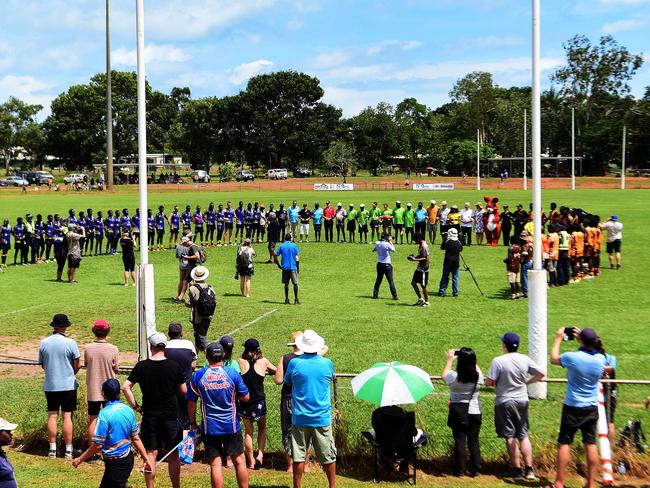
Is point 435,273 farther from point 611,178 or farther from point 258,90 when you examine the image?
point 258,90

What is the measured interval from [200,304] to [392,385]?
22.0 feet

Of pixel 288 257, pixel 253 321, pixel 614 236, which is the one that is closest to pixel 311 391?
pixel 253 321

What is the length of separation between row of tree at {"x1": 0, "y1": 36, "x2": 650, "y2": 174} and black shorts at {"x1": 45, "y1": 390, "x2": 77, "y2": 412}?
94.6m

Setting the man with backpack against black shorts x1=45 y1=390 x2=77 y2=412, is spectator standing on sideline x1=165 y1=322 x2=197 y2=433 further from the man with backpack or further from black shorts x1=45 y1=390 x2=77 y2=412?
the man with backpack

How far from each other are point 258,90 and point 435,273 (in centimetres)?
8734

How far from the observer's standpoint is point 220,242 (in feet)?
114

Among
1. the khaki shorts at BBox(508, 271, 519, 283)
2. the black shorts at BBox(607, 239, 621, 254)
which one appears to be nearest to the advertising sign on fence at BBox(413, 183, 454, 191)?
the black shorts at BBox(607, 239, 621, 254)

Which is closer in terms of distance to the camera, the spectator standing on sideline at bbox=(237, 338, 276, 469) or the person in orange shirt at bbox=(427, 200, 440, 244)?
the spectator standing on sideline at bbox=(237, 338, 276, 469)

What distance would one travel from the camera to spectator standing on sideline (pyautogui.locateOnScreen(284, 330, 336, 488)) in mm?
8023

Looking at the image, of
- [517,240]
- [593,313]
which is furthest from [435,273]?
[593,313]

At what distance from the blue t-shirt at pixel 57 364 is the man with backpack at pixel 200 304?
4.67 meters

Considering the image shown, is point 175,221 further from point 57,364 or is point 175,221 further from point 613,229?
point 57,364

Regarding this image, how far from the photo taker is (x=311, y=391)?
8.03m

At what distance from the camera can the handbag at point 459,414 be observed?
8.70 m
